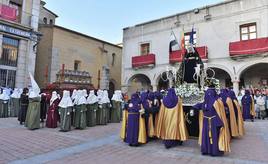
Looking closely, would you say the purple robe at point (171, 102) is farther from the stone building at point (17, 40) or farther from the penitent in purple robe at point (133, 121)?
the stone building at point (17, 40)

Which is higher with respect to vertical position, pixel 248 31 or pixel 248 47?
pixel 248 31

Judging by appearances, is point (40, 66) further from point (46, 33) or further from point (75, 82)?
point (75, 82)

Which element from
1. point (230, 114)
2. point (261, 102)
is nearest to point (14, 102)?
point (230, 114)

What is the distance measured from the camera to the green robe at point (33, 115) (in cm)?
929

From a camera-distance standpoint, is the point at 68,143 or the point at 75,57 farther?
the point at 75,57

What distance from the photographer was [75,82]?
54.3 ft

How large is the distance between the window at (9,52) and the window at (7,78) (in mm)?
588

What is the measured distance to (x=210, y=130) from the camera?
228 inches

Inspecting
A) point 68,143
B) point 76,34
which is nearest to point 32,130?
point 68,143

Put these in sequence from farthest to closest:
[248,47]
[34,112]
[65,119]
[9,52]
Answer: [9,52] → [248,47] → [34,112] → [65,119]

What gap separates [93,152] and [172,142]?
91.9 inches

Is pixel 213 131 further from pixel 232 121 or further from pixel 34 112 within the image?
pixel 34 112

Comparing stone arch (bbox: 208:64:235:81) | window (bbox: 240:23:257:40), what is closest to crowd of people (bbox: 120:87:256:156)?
stone arch (bbox: 208:64:235:81)

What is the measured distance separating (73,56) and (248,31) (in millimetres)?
16130
